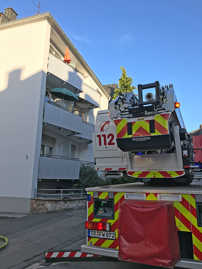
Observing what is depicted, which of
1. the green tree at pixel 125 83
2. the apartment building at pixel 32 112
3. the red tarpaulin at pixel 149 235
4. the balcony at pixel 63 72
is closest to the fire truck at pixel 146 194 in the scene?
the red tarpaulin at pixel 149 235

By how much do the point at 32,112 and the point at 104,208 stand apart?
10.3 metres

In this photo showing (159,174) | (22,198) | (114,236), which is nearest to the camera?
(114,236)

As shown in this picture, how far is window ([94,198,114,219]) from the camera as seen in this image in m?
3.90

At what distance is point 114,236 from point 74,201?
9.28 metres

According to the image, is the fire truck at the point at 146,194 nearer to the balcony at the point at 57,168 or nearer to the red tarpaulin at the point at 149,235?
the red tarpaulin at the point at 149,235

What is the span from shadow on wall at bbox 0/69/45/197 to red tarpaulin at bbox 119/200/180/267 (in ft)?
32.1

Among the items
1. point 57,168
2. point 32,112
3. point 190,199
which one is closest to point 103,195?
point 190,199

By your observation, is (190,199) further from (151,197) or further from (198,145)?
(198,145)

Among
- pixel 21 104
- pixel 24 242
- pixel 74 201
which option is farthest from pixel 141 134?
pixel 21 104

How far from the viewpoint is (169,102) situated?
411 cm

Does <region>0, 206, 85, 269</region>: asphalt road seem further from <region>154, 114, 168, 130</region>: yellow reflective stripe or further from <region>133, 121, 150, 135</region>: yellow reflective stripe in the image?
<region>154, 114, 168, 130</region>: yellow reflective stripe

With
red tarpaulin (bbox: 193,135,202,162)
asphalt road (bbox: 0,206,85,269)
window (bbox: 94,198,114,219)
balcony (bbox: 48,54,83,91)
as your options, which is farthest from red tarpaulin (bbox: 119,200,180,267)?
balcony (bbox: 48,54,83,91)

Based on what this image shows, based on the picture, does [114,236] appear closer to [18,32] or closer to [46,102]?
[46,102]

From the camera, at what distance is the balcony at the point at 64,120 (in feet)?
43.5
